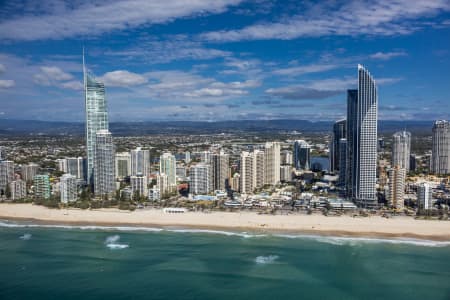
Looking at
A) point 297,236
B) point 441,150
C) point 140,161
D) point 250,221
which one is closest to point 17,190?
point 140,161

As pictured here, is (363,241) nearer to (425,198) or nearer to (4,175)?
(425,198)

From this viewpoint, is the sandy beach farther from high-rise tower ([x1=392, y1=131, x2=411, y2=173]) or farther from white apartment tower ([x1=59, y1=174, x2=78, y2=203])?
high-rise tower ([x1=392, y1=131, x2=411, y2=173])

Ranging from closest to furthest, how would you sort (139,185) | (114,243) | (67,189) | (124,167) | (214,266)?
(214,266), (114,243), (67,189), (139,185), (124,167)

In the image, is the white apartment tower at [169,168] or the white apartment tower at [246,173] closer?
the white apartment tower at [246,173]

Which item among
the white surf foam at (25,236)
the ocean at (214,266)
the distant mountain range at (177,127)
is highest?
the distant mountain range at (177,127)

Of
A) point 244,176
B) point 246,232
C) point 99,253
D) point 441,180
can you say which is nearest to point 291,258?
point 246,232

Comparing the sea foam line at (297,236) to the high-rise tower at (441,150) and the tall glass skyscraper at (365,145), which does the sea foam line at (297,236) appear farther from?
the high-rise tower at (441,150)

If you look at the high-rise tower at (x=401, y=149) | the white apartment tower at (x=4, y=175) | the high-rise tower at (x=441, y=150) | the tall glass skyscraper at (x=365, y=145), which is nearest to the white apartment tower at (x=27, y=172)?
the white apartment tower at (x=4, y=175)
